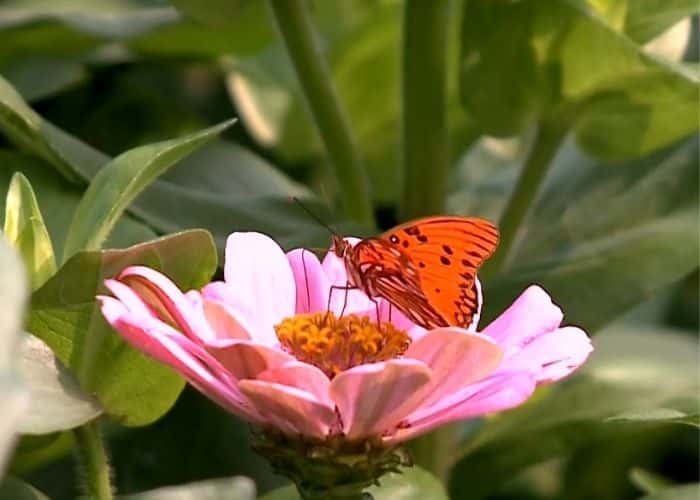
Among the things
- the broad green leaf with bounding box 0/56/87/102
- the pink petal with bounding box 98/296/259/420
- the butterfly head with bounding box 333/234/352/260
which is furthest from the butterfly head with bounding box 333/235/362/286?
the broad green leaf with bounding box 0/56/87/102

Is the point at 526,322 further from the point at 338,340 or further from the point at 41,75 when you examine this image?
the point at 41,75

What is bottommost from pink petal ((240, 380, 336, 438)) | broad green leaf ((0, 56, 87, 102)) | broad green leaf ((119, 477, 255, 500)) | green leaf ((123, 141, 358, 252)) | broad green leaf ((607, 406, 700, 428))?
broad green leaf ((119, 477, 255, 500))

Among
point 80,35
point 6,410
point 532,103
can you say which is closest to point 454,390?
point 6,410

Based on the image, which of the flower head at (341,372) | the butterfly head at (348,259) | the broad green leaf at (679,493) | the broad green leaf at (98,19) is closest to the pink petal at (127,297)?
the flower head at (341,372)

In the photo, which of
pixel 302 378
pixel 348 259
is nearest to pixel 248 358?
pixel 302 378

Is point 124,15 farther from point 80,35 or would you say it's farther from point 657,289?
point 657,289

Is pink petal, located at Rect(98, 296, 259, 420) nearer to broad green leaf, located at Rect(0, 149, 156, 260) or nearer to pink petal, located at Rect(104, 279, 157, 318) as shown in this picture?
pink petal, located at Rect(104, 279, 157, 318)
